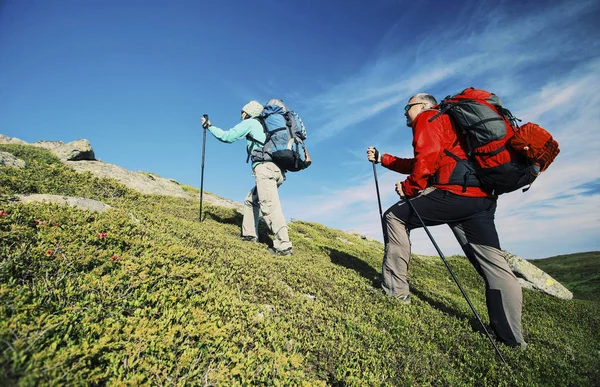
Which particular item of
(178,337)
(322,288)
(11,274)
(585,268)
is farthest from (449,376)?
(585,268)

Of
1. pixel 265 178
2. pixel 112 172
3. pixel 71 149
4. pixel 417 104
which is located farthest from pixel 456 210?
pixel 71 149

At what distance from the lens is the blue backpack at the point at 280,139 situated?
384 inches

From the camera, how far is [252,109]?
34.3ft

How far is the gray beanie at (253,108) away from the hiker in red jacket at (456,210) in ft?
18.2

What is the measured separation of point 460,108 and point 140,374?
269 inches

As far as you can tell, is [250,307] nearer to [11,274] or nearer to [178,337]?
[178,337]

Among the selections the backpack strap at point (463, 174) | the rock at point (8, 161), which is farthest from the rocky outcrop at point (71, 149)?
the backpack strap at point (463, 174)

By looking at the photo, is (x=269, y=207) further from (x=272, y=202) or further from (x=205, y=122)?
(x=205, y=122)

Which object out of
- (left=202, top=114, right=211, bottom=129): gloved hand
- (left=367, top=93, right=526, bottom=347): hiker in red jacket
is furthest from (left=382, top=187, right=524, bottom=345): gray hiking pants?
(left=202, top=114, right=211, bottom=129): gloved hand

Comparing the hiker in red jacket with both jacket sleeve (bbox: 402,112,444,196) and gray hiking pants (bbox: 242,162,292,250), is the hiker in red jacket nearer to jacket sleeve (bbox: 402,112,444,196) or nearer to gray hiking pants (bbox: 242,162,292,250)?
jacket sleeve (bbox: 402,112,444,196)

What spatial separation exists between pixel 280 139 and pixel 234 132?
1588mm

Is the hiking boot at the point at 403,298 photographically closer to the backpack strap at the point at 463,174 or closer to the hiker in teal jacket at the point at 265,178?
the backpack strap at the point at 463,174

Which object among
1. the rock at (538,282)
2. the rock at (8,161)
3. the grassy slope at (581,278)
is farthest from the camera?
the grassy slope at (581,278)

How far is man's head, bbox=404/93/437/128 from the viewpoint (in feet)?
23.3
